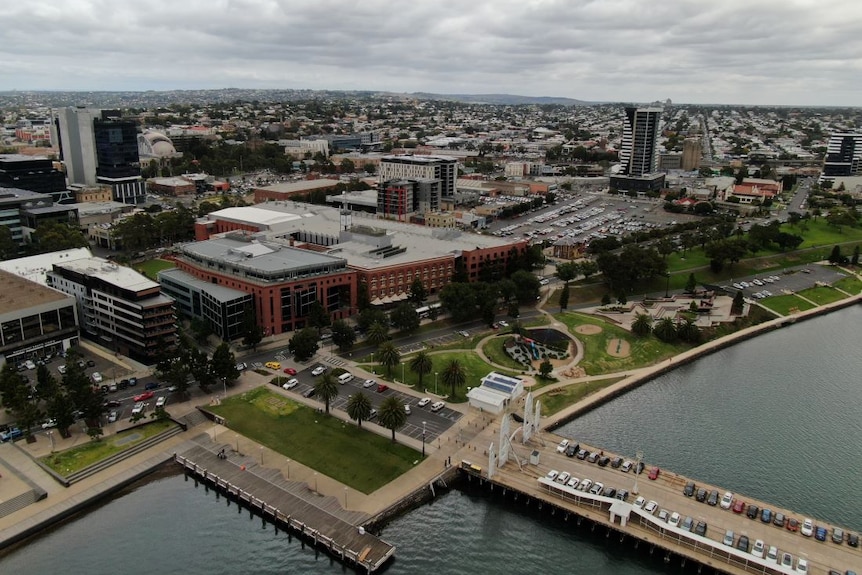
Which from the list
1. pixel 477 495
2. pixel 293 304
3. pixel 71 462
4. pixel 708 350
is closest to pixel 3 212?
pixel 293 304

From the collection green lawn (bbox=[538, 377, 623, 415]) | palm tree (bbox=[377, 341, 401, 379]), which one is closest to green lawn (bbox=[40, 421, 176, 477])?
palm tree (bbox=[377, 341, 401, 379])

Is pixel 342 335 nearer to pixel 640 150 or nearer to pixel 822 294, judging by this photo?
pixel 822 294

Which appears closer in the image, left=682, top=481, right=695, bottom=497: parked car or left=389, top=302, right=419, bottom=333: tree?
left=682, top=481, right=695, bottom=497: parked car


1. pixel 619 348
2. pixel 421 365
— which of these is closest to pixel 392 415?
pixel 421 365

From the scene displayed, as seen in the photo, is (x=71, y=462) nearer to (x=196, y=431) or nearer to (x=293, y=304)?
(x=196, y=431)

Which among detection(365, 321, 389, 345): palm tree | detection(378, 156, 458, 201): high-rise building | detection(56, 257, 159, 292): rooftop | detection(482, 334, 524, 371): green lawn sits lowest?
detection(482, 334, 524, 371): green lawn

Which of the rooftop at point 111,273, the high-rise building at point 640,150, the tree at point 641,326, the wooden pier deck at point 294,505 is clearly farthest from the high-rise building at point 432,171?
the wooden pier deck at point 294,505

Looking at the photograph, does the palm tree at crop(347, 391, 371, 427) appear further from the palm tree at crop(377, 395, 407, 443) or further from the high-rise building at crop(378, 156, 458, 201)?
the high-rise building at crop(378, 156, 458, 201)
